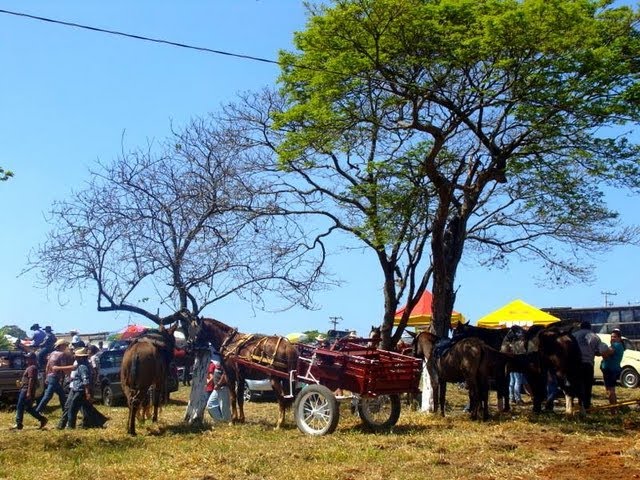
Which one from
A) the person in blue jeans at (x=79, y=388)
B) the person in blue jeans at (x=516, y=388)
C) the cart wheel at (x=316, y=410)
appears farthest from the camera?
the person in blue jeans at (x=516, y=388)

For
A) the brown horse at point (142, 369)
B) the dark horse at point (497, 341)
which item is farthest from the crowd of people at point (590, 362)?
the brown horse at point (142, 369)

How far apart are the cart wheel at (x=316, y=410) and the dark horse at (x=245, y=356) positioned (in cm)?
87

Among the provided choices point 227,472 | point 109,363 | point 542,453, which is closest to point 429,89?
point 542,453

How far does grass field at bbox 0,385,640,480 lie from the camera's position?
409 inches

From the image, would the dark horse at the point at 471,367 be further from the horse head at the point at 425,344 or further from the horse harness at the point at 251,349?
the horse harness at the point at 251,349

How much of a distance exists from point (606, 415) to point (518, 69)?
7450 mm

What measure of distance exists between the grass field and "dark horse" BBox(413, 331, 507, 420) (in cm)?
53

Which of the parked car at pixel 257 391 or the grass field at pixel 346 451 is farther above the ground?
the parked car at pixel 257 391

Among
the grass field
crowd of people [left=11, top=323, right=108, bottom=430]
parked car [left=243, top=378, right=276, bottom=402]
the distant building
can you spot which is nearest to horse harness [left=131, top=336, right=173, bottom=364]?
crowd of people [left=11, top=323, right=108, bottom=430]

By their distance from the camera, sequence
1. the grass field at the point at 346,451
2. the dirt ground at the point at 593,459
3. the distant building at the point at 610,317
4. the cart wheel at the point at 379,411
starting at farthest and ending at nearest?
the distant building at the point at 610,317
the cart wheel at the point at 379,411
the grass field at the point at 346,451
the dirt ground at the point at 593,459

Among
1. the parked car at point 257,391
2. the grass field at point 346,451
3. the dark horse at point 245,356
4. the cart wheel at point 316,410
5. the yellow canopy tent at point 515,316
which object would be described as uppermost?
the yellow canopy tent at point 515,316

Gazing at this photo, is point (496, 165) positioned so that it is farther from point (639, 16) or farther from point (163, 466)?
point (163, 466)

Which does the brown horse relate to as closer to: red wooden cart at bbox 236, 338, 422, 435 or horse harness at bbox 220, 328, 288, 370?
horse harness at bbox 220, 328, 288, 370

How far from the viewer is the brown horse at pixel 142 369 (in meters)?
15.1
